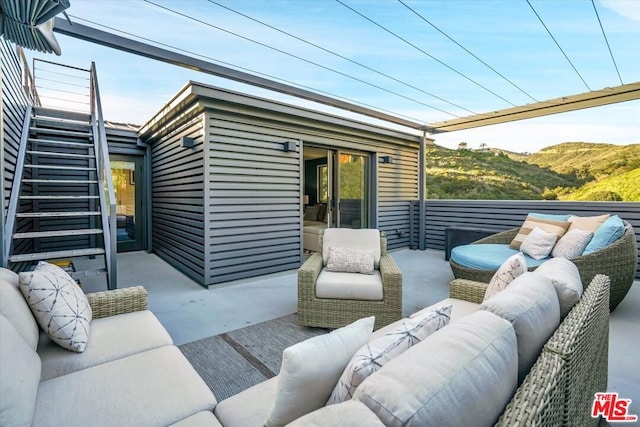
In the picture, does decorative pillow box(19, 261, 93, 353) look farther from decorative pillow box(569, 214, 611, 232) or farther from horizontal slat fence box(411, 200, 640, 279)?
horizontal slat fence box(411, 200, 640, 279)

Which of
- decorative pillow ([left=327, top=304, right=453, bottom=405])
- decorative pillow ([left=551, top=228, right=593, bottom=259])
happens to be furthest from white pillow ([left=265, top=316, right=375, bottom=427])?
decorative pillow ([left=551, top=228, right=593, bottom=259])

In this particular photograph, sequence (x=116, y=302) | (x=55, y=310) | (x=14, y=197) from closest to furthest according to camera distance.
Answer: (x=55, y=310) < (x=116, y=302) < (x=14, y=197)

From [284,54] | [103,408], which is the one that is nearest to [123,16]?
[284,54]

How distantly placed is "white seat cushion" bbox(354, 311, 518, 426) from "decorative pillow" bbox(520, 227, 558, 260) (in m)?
3.47

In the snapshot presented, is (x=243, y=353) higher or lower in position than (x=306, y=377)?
lower

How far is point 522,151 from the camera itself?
1038 cm

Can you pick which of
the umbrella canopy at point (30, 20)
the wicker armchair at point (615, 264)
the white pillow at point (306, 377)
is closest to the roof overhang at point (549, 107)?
the wicker armchair at point (615, 264)

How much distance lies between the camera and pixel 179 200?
5.29 metres

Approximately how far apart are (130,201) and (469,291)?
7088 mm

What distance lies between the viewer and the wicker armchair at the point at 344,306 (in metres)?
2.76

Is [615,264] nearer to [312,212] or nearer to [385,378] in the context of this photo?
[385,378]

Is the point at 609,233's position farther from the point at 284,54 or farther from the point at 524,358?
the point at 284,54

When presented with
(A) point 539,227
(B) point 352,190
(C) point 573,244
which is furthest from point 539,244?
(B) point 352,190

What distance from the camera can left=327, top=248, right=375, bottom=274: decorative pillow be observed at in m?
3.14
